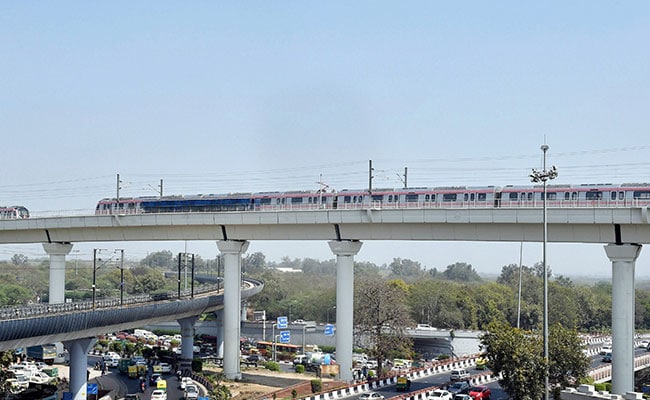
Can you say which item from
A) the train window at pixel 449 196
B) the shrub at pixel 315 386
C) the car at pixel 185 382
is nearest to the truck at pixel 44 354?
the car at pixel 185 382

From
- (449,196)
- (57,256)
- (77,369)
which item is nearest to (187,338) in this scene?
(57,256)

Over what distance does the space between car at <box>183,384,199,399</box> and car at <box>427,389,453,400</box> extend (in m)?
16.8

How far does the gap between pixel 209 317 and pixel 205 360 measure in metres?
52.5

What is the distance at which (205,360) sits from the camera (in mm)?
75375

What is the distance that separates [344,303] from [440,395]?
10.4 m

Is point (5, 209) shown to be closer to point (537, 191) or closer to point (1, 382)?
point (1, 382)

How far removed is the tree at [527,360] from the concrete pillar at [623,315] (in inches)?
83.0

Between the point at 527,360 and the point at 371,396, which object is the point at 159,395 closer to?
the point at 371,396

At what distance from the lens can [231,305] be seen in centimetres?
5909

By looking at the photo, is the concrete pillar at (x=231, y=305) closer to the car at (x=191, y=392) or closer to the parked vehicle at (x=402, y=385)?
the car at (x=191, y=392)

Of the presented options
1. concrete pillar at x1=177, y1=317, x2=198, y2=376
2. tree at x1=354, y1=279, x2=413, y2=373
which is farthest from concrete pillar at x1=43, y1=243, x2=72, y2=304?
tree at x1=354, y1=279, x2=413, y2=373

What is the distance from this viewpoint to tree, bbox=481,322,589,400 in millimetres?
39969

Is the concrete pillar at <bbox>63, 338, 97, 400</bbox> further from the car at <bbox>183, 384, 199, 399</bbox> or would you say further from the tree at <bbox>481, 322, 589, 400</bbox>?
the tree at <bbox>481, 322, 589, 400</bbox>

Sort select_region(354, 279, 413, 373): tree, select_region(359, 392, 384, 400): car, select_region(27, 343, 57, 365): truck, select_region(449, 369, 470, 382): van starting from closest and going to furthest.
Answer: select_region(359, 392, 384, 400): car
select_region(449, 369, 470, 382): van
select_region(354, 279, 413, 373): tree
select_region(27, 343, 57, 365): truck
